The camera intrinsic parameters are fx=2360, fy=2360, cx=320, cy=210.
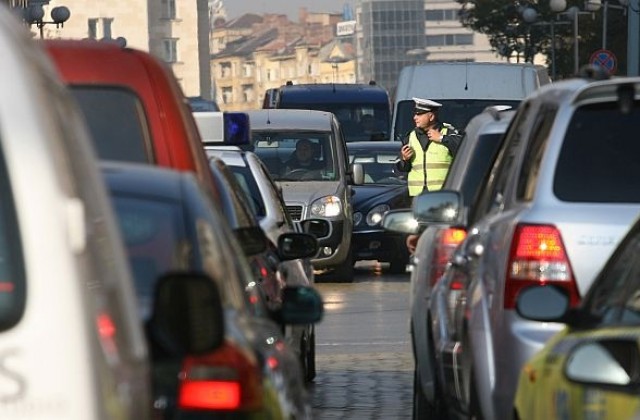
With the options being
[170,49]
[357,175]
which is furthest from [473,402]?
[170,49]

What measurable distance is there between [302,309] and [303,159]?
17.0 metres

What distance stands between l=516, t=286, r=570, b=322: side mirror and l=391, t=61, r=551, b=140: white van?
24.6 meters

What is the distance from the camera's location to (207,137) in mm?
12555

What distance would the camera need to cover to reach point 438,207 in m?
10.1

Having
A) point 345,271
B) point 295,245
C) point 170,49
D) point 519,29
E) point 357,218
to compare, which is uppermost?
point 295,245

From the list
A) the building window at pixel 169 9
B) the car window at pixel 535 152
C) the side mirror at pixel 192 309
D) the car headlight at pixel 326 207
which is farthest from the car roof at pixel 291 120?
the building window at pixel 169 9

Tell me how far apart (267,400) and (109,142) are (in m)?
2.76

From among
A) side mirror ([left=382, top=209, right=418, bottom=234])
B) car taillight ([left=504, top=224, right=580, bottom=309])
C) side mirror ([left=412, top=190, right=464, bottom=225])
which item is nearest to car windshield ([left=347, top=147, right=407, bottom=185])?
side mirror ([left=382, top=209, right=418, bottom=234])

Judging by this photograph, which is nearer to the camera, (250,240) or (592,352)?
(592,352)

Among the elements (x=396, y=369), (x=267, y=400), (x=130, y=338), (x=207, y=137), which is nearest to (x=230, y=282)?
(x=267, y=400)

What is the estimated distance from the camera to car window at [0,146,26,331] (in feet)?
13.3

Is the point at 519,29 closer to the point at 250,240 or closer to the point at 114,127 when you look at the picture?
the point at 250,240

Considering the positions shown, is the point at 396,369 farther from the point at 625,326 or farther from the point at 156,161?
the point at 625,326

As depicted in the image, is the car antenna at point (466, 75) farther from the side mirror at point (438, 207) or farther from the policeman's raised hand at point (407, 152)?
the side mirror at point (438, 207)
